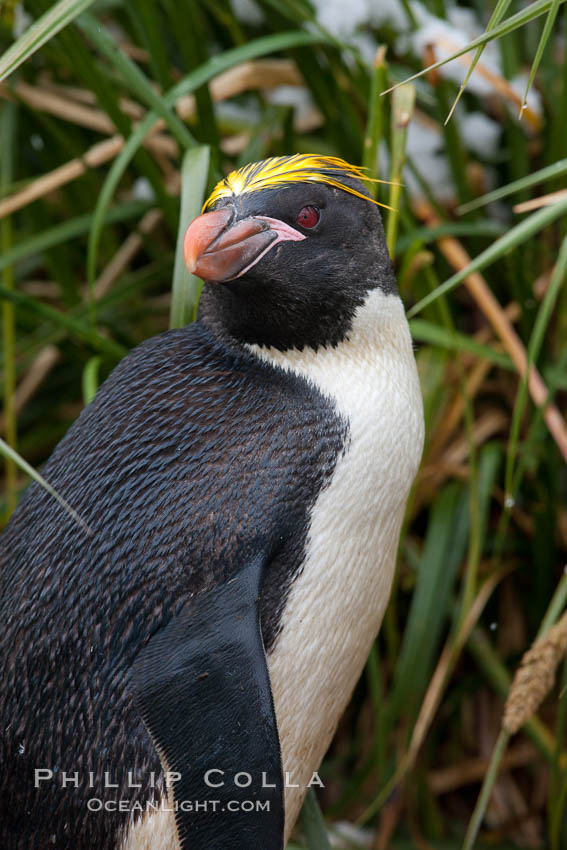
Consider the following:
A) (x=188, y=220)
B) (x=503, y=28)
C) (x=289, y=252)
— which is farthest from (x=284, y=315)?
(x=503, y=28)

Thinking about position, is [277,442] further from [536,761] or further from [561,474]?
[536,761]

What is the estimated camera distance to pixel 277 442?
107 cm

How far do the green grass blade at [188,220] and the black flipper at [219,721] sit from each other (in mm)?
399

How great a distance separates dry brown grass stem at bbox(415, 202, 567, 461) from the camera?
1.53m

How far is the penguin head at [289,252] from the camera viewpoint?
1008 millimetres

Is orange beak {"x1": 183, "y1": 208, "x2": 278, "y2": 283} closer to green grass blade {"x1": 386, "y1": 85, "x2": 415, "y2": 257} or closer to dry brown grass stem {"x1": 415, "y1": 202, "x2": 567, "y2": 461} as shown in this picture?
green grass blade {"x1": 386, "y1": 85, "x2": 415, "y2": 257}

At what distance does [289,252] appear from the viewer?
105 centimetres

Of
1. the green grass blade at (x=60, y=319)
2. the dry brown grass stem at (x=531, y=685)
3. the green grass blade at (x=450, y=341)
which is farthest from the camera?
the green grass blade at (x=450, y=341)

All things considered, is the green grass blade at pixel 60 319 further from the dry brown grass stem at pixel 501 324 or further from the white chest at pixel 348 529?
the dry brown grass stem at pixel 501 324

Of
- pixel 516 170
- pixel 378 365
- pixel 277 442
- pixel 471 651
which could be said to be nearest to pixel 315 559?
pixel 277 442

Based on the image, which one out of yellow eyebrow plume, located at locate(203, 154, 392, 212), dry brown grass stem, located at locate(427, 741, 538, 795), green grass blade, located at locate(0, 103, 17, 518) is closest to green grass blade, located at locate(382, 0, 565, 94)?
yellow eyebrow plume, located at locate(203, 154, 392, 212)

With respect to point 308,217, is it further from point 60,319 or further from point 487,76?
point 487,76

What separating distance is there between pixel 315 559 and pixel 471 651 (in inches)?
28.9

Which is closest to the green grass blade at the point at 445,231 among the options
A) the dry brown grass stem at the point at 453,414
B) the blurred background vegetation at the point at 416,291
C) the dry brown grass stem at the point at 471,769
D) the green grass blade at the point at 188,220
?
the blurred background vegetation at the point at 416,291
